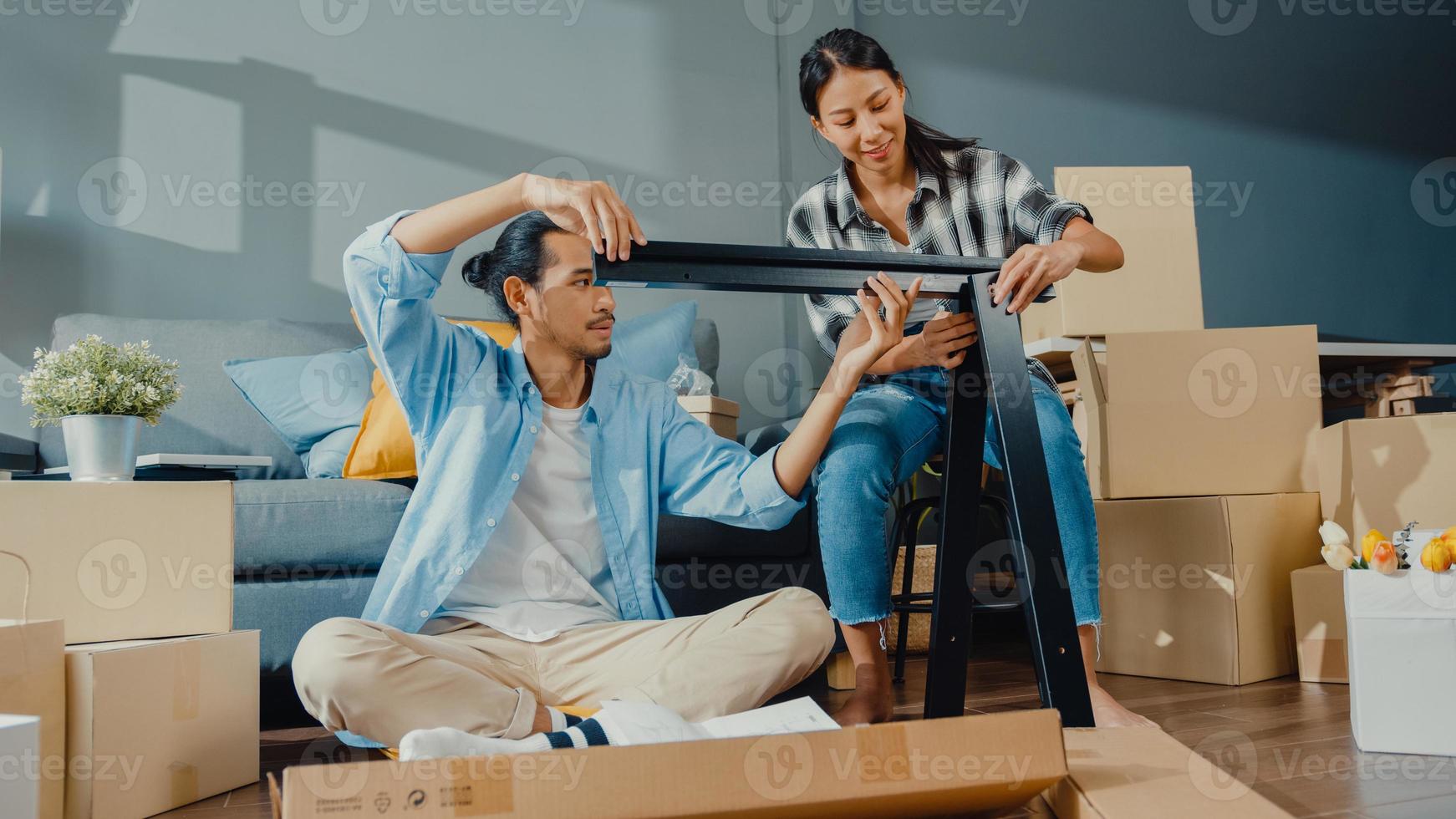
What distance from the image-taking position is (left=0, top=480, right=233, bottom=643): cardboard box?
3.91ft

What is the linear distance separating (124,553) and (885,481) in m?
0.97

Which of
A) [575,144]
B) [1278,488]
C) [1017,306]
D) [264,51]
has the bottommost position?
[1278,488]

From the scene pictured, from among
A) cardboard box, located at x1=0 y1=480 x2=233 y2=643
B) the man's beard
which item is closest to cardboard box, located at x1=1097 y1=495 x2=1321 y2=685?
the man's beard

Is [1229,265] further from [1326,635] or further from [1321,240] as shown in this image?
[1326,635]

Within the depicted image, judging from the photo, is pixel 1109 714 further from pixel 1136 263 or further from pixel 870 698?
pixel 1136 263

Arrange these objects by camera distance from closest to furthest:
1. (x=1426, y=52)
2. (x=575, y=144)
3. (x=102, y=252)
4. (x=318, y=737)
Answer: (x=318, y=737) → (x=102, y=252) → (x=575, y=144) → (x=1426, y=52)

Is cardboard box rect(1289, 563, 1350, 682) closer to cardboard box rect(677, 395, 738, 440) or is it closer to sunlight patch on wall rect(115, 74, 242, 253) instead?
cardboard box rect(677, 395, 738, 440)

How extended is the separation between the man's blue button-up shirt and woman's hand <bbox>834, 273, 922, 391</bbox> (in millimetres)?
192

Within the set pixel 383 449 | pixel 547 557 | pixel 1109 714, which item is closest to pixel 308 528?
pixel 383 449

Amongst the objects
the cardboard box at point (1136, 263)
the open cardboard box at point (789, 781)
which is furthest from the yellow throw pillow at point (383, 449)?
the cardboard box at point (1136, 263)

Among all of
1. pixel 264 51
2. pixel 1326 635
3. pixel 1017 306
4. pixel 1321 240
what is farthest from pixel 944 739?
pixel 1321 240

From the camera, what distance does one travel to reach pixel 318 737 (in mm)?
1618

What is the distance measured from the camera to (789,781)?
2.67ft

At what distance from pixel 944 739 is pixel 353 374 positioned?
1.77 meters
